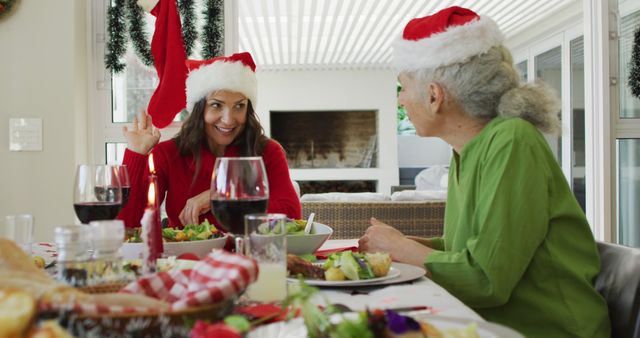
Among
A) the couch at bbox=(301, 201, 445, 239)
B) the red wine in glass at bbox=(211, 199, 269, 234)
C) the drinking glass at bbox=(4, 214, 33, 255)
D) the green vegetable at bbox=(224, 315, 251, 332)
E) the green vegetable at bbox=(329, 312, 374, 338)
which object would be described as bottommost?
the couch at bbox=(301, 201, 445, 239)

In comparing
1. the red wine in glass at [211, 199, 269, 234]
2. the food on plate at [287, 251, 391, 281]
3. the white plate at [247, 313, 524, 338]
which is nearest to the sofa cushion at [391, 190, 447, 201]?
the food on plate at [287, 251, 391, 281]

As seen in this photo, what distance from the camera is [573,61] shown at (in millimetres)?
7488

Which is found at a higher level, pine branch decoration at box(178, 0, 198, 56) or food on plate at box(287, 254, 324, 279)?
pine branch decoration at box(178, 0, 198, 56)

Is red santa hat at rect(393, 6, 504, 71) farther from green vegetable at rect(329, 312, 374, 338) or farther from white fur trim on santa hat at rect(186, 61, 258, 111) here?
green vegetable at rect(329, 312, 374, 338)

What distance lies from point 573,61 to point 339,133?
17.5ft

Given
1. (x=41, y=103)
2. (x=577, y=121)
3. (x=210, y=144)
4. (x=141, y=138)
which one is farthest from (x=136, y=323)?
(x=577, y=121)

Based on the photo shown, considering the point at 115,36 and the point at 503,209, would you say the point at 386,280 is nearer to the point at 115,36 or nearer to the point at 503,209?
the point at 503,209

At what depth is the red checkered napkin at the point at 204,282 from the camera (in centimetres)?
67

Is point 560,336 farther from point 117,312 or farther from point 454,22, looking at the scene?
point 117,312

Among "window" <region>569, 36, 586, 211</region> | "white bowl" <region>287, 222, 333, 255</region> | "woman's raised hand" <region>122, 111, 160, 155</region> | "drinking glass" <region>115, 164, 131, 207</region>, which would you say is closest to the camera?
"drinking glass" <region>115, 164, 131, 207</region>

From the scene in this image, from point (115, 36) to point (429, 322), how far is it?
3.28 meters

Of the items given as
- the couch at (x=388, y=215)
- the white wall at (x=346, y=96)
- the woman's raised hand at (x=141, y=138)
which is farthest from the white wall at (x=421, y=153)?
the woman's raised hand at (x=141, y=138)

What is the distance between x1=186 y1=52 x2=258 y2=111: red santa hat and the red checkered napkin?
1.83 metres

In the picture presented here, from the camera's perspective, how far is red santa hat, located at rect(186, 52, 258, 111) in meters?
2.58
